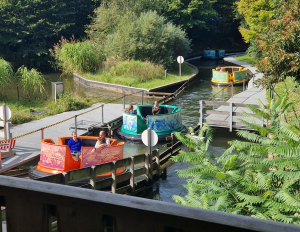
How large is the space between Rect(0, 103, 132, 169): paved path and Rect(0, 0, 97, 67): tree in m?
28.0

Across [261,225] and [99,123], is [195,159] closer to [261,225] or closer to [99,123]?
[261,225]

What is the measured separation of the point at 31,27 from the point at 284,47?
38224 mm

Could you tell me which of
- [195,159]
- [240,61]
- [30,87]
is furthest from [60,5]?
[195,159]

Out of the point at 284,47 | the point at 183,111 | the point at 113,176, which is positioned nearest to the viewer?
the point at 113,176

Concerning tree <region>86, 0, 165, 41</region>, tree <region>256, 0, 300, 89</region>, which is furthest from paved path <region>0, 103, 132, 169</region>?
tree <region>86, 0, 165, 41</region>

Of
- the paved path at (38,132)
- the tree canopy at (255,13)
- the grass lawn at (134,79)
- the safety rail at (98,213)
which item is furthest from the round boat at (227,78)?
the safety rail at (98,213)

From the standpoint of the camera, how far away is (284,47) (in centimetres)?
1536

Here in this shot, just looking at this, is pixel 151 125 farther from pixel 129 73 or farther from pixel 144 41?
pixel 144 41

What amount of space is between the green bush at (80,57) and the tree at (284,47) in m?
23.3

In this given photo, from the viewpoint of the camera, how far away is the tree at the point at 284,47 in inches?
591

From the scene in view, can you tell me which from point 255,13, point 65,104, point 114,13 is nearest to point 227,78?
point 255,13

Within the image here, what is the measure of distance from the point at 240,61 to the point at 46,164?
136 feet

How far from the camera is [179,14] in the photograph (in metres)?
57.7

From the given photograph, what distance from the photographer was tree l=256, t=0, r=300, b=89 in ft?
49.3
